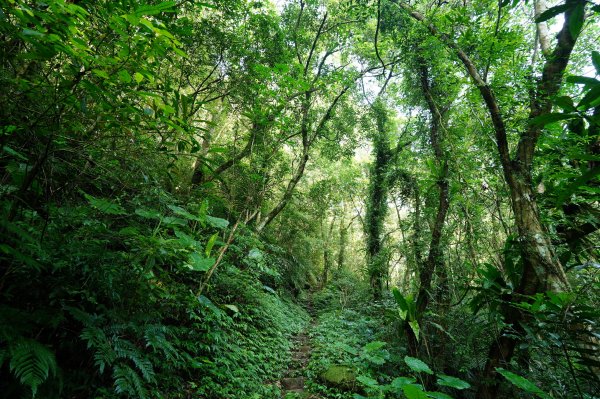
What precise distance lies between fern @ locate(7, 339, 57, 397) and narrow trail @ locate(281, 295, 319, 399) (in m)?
3.40

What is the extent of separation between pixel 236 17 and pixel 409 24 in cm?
356

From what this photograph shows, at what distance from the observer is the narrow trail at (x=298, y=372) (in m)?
4.40

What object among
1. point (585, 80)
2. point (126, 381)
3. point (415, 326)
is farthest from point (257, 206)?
point (585, 80)

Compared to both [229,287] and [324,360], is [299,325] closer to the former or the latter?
[324,360]

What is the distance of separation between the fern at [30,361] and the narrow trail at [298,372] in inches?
134

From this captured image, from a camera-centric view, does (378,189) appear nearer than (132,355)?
No

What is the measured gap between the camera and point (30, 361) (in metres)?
1.60

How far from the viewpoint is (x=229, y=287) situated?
212 inches

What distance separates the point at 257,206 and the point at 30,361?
4.17 meters

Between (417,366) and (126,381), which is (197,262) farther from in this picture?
(417,366)

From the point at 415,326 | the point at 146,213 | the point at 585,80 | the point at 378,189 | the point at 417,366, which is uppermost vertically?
the point at 378,189

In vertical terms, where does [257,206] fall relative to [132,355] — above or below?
above

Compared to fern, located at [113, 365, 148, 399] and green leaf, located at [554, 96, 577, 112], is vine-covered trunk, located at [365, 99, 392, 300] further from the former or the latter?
green leaf, located at [554, 96, 577, 112]

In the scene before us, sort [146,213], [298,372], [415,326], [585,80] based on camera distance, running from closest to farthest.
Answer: [585,80] → [146,213] → [415,326] → [298,372]
